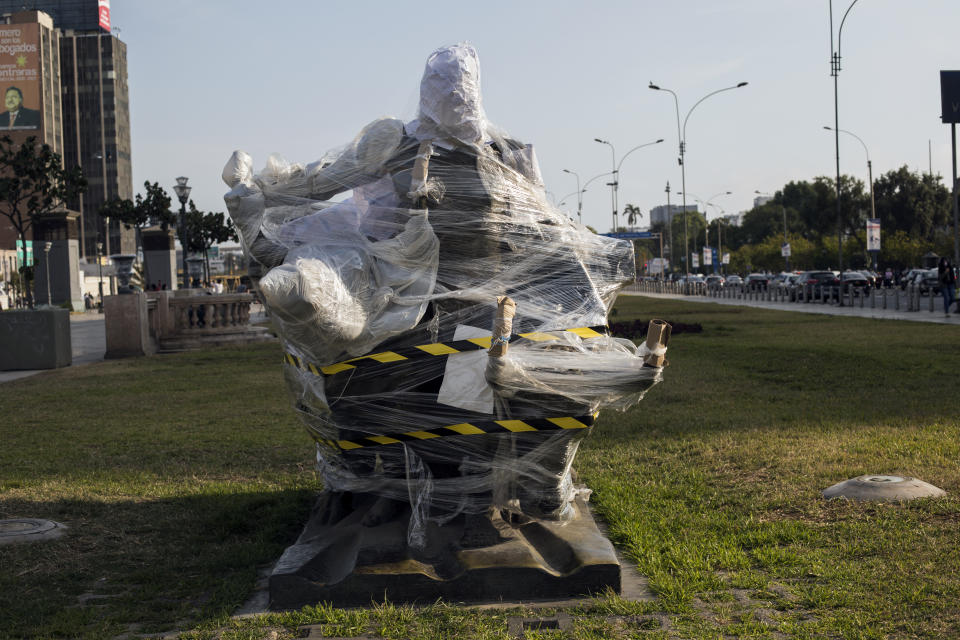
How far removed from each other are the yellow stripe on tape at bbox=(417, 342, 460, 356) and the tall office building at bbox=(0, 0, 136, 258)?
124 m

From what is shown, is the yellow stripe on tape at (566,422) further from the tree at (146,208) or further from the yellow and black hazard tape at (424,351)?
the tree at (146,208)

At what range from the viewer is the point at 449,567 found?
13.4 feet

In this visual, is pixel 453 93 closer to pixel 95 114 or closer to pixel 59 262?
pixel 59 262

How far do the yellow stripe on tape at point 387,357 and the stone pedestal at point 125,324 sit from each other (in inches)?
627

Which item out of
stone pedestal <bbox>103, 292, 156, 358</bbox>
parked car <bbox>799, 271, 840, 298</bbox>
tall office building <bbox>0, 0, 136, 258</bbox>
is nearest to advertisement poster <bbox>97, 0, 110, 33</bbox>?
tall office building <bbox>0, 0, 136, 258</bbox>

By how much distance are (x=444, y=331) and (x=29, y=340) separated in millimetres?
14887

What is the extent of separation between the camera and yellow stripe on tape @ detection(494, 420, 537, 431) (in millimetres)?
4180

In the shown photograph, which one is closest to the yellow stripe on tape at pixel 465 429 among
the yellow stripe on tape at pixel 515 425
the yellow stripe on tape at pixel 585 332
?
the yellow stripe on tape at pixel 515 425

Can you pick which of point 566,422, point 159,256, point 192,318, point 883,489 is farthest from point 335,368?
point 159,256

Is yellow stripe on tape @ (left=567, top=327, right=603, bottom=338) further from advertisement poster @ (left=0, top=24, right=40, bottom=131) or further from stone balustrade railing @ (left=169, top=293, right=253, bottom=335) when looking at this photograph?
advertisement poster @ (left=0, top=24, right=40, bottom=131)

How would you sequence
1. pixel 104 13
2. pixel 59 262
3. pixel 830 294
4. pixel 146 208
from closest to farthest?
1. pixel 830 294
2. pixel 146 208
3. pixel 59 262
4. pixel 104 13

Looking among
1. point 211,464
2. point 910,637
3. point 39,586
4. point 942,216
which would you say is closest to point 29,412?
point 211,464

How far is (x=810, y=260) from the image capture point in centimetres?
7562

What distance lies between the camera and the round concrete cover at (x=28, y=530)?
5.18 metres
